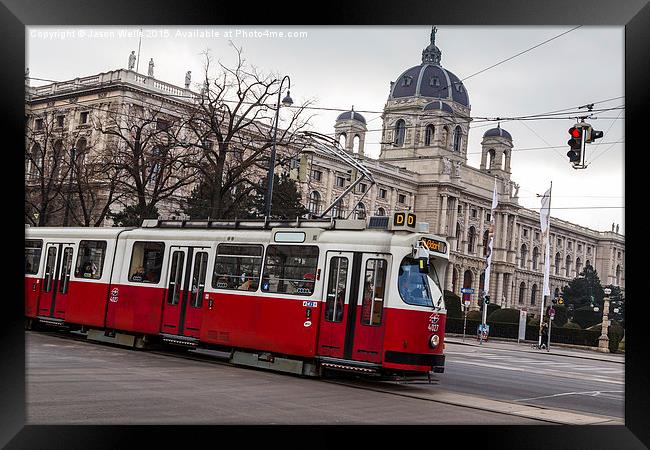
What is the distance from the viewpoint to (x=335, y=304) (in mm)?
14930

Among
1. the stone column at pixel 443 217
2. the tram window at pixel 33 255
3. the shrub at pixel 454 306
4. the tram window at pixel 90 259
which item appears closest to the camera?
the tram window at pixel 90 259

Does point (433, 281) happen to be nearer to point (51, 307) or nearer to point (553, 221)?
point (51, 307)

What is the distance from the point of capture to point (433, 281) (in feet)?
49.1

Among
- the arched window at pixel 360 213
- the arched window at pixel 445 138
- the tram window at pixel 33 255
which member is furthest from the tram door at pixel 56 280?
the arched window at pixel 445 138

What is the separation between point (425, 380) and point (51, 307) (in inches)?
419

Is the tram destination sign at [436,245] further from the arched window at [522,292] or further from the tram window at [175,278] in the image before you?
the arched window at [522,292]

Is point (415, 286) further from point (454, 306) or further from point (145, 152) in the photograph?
point (454, 306)

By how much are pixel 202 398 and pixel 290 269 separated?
4724 mm

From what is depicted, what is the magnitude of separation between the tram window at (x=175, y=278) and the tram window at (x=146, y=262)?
411 millimetres

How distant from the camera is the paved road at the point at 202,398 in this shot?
9.98 m

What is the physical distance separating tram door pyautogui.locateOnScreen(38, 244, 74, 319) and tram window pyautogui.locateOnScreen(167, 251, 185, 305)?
382cm
